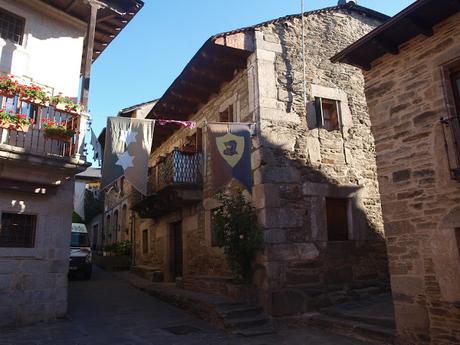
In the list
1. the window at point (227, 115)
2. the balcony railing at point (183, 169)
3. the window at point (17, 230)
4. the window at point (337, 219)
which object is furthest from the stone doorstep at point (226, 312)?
the window at point (227, 115)

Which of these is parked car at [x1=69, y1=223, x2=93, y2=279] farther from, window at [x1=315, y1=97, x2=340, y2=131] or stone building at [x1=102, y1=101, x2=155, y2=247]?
window at [x1=315, y1=97, x2=340, y2=131]

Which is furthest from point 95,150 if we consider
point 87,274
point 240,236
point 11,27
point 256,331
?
point 87,274

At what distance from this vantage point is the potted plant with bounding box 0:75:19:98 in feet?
22.5

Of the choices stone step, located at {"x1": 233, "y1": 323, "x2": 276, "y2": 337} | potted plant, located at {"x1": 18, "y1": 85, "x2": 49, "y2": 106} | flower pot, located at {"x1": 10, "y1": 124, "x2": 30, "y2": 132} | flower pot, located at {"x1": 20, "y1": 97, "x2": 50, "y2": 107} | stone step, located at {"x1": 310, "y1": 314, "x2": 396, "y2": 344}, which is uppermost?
potted plant, located at {"x1": 18, "y1": 85, "x2": 49, "y2": 106}

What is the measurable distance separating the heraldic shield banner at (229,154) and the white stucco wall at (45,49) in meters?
3.25

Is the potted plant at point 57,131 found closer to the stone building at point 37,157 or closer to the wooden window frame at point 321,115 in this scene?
the stone building at point 37,157

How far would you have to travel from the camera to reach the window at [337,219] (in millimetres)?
9164

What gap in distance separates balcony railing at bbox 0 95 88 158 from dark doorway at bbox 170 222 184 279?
18.8 ft

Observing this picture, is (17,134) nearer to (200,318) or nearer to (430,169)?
(200,318)

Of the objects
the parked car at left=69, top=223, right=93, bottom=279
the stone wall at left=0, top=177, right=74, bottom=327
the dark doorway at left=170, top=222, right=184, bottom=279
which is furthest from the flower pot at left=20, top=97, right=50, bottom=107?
the parked car at left=69, top=223, right=93, bottom=279

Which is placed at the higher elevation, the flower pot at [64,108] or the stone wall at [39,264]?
the flower pot at [64,108]

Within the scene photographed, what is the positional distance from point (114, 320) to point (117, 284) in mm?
5140

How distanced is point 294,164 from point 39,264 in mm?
5452

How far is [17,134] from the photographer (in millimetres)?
7137
